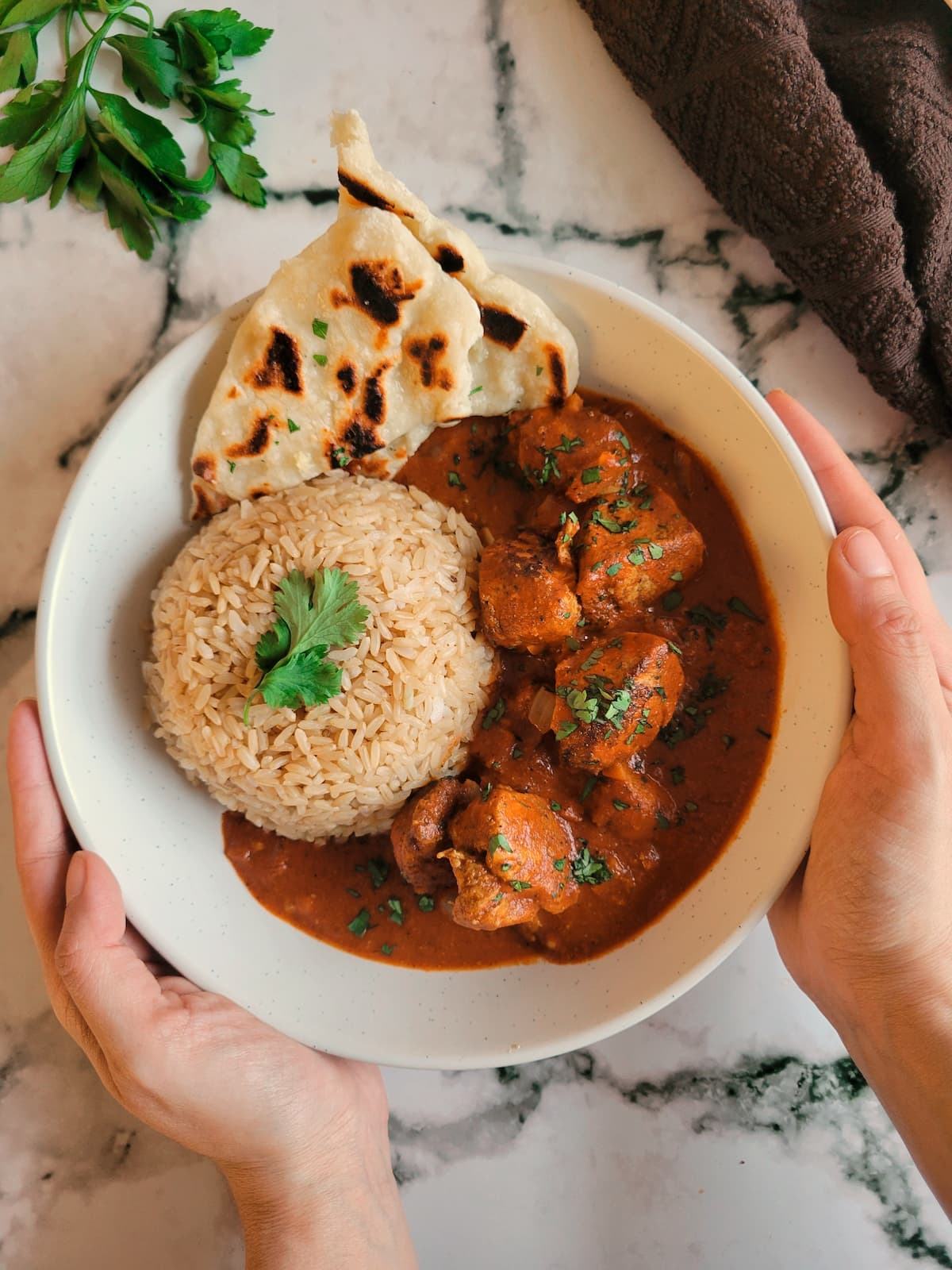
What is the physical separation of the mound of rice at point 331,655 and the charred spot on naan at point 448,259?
2.16 feet

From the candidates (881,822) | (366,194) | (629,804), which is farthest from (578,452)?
(881,822)

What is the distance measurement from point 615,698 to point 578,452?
0.68 metres

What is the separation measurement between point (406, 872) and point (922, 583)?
1679mm

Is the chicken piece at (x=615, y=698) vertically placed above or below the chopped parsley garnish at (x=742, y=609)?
below

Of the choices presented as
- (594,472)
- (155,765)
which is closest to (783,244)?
(594,472)

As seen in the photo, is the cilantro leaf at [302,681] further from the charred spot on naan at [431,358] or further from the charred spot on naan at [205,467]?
the charred spot on naan at [431,358]

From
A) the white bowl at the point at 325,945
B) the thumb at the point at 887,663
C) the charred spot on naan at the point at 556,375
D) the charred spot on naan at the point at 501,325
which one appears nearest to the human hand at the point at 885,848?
the thumb at the point at 887,663

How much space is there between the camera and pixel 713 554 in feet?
8.68

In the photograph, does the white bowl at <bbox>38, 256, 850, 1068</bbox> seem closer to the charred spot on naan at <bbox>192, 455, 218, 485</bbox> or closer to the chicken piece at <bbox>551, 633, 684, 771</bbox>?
the charred spot on naan at <bbox>192, 455, 218, 485</bbox>

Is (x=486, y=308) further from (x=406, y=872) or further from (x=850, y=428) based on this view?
(x=406, y=872)

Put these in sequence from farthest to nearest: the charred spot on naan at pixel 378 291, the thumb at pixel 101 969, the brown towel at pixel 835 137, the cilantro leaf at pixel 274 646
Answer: the brown towel at pixel 835 137 → the cilantro leaf at pixel 274 646 → the charred spot on naan at pixel 378 291 → the thumb at pixel 101 969

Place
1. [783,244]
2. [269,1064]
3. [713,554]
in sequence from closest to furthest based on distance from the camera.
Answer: [269,1064]
[713,554]
[783,244]

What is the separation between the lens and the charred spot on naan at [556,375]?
2.54 metres

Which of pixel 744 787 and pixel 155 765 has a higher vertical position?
pixel 744 787
